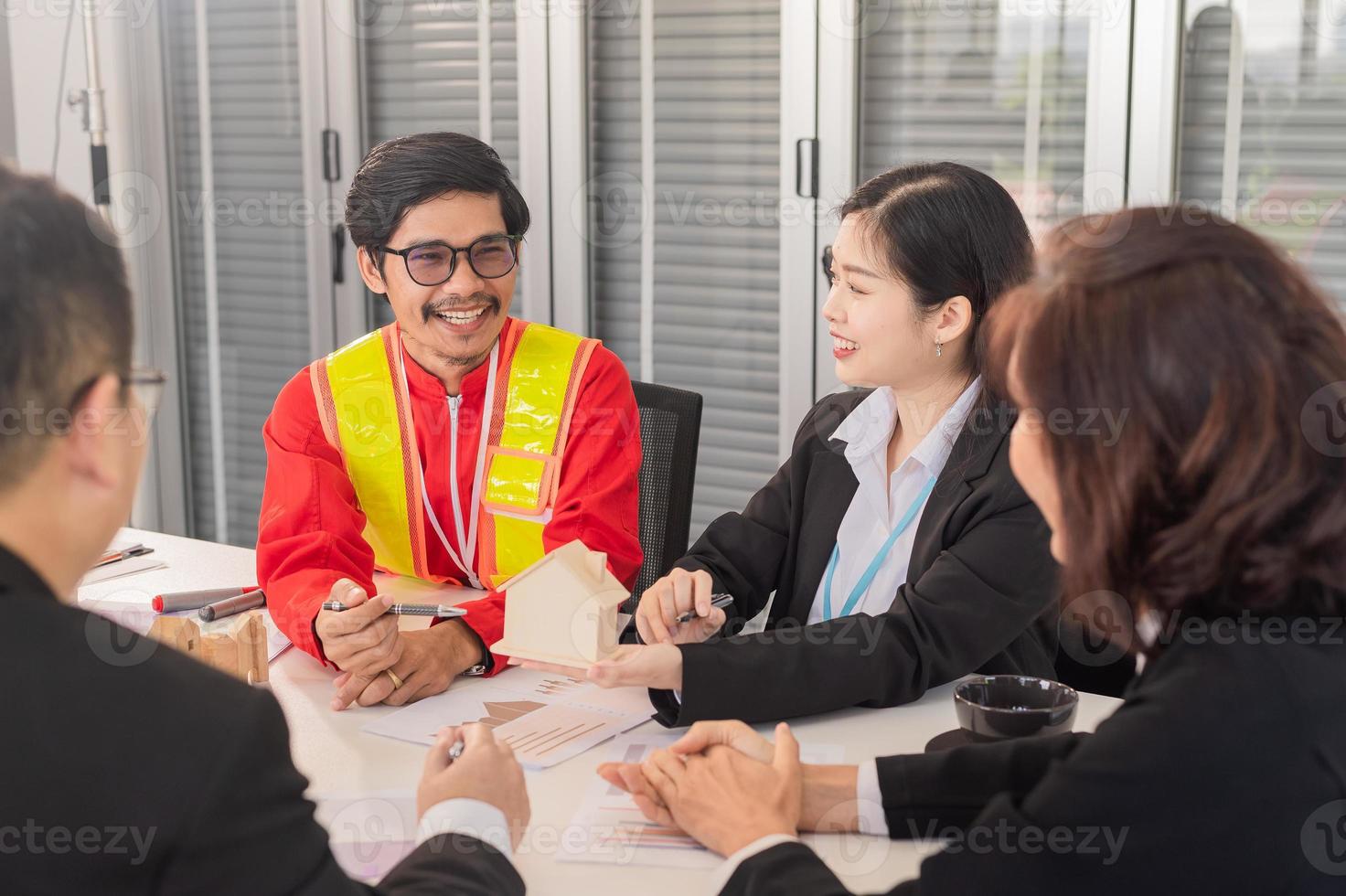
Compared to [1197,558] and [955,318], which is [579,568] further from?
[1197,558]

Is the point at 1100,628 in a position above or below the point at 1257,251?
below

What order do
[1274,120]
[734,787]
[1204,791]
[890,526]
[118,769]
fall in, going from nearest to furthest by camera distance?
1. [118,769]
2. [1204,791]
3. [734,787]
4. [890,526]
5. [1274,120]

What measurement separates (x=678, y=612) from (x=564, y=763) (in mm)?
360

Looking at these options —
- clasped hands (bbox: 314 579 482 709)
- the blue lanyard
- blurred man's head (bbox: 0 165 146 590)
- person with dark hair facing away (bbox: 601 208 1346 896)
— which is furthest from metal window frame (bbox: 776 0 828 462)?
blurred man's head (bbox: 0 165 146 590)

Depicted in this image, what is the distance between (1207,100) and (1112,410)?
2.44 m

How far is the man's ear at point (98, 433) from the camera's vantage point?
89 centimetres

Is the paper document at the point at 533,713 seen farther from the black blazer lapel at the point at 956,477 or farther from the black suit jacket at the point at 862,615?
the black blazer lapel at the point at 956,477

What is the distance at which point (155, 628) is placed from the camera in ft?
5.73

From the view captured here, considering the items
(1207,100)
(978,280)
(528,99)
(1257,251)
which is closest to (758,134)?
(528,99)

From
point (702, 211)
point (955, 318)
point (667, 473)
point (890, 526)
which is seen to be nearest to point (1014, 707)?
point (890, 526)

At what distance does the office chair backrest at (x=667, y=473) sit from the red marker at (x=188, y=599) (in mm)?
728

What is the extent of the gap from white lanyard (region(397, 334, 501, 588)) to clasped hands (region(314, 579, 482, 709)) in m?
0.51

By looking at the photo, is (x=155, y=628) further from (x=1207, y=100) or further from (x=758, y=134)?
(x=1207, y=100)

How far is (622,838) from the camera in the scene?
4.31ft
